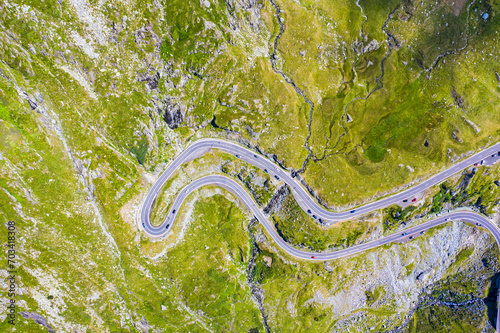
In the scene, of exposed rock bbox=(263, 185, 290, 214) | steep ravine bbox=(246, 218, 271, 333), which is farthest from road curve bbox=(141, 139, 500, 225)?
steep ravine bbox=(246, 218, 271, 333)

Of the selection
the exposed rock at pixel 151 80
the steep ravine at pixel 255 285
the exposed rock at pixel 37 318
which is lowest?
the exposed rock at pixel 37 318

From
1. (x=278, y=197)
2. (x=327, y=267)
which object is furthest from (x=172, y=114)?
(x=327, y=267)

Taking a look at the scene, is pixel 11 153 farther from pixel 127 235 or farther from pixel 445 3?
pixel 445 3

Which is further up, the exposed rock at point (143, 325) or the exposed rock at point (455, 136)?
the exposed rock at point (455, 136)

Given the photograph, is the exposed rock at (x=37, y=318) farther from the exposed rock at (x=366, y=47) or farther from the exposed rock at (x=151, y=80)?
the exposed rock at (x=366, y=47)

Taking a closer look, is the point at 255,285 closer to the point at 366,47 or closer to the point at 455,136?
the point at 455,136

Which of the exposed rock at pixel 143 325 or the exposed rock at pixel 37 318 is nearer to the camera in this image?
the exposed rock at pixel 37 318

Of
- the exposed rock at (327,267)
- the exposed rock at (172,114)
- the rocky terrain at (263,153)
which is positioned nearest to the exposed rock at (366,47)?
the rocky terrain at (263,153)

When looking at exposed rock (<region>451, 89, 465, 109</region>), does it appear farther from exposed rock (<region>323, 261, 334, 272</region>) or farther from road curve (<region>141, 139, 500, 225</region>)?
exposed rock (<region>323, 261, 334, 272</region>)
